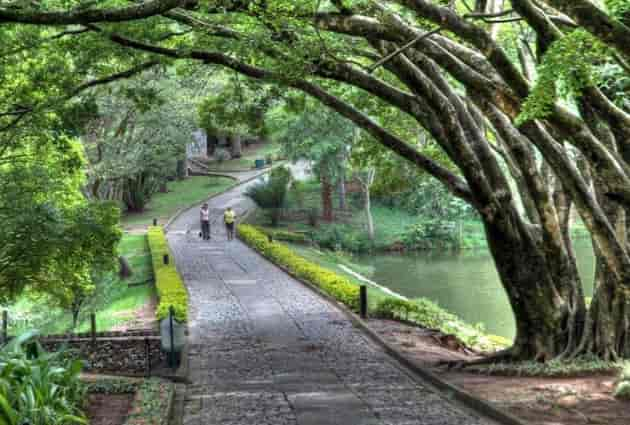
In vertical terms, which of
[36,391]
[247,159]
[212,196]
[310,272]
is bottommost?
[310,272]

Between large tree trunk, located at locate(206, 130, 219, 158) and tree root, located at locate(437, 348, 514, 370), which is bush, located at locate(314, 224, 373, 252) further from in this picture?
large tree trunk, located at locate(206, 130, 219, 158)

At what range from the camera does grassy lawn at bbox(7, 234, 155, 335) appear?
22.2m

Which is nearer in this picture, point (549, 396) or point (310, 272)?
point (549, 396)

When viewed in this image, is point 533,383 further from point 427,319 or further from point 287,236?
point 287,236

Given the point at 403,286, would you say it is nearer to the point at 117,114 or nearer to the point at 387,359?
the point at 117,114

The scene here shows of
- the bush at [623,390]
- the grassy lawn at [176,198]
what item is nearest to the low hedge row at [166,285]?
the bush at [623,390]

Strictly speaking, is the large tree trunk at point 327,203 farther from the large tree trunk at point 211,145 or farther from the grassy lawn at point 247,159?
the large tree trunk at point 211,145

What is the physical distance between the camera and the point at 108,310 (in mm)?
25203

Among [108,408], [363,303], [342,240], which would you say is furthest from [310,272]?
[342,240]

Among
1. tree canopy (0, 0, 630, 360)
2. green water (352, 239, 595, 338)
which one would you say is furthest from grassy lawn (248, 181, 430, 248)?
tree canopy (0, 0, 630, 360)

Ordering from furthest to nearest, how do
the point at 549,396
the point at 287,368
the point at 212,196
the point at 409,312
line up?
the point at 212,196, the point at 409,312, the point at 287,368, the point at 549,396

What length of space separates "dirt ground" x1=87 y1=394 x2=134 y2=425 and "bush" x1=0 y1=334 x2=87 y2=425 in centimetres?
24

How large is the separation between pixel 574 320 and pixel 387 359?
320 cm

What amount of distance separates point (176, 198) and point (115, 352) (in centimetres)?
3858
